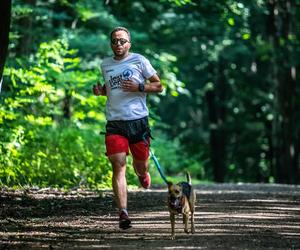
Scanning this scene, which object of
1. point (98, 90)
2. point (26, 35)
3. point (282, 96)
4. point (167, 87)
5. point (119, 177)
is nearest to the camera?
point (119, 177)

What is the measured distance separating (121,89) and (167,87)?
1389 centimetres

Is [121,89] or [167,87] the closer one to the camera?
[121,89]

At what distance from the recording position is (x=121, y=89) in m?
8.80

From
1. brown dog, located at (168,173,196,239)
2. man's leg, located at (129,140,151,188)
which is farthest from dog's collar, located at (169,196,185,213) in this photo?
man's leg, located at (129,140,151,188)

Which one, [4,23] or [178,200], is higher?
[4,23]

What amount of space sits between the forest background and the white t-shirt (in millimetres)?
5344

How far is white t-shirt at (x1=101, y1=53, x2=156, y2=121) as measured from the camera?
8812 mm

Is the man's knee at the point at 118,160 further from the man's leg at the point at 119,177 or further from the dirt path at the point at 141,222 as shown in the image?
the dirt path at the point at 141,222

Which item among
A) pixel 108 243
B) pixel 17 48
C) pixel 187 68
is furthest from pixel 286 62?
pixel 108 243

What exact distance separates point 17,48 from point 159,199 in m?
9.94

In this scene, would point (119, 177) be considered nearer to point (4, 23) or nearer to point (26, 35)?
point (4, 23)

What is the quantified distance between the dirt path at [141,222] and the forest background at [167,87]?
200cm

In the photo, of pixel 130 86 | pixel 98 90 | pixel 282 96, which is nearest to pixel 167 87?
pixel 282 96

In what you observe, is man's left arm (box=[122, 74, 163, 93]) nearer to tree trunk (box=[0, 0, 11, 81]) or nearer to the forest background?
tree trunk (box=[0, 0, 11, 81])
